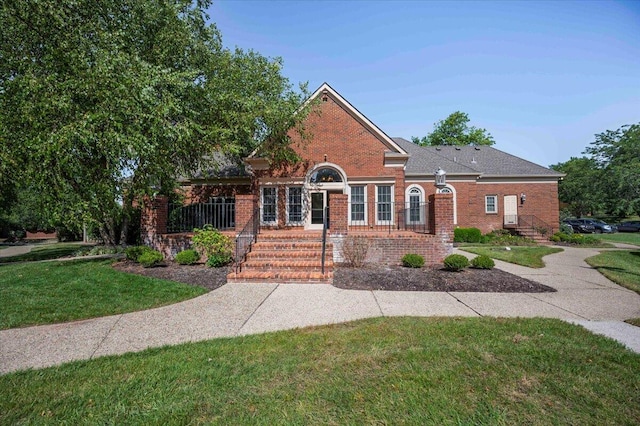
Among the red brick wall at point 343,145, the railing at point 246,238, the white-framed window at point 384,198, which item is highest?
the red brick wall at point 343,145

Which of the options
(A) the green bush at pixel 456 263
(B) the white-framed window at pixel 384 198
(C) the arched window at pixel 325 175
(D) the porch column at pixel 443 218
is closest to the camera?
(A) the green bush at pixel 456 263

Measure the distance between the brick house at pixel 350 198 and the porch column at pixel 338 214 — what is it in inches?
1.3

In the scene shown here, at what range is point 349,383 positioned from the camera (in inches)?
119

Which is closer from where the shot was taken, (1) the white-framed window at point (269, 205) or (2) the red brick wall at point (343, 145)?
(2) the red brick wall at point (343, 145)

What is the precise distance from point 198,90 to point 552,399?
40.6 ft

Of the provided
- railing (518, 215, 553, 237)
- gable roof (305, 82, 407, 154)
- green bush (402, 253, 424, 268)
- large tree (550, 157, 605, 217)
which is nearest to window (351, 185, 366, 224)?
gable roof (305, 82, 407, 154)

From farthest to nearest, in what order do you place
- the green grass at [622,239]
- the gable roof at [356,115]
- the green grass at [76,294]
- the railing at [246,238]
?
the green grass at [622,239] → the gable roof at [356,115] → the railing at [246,238] → the green grass at [76,294]

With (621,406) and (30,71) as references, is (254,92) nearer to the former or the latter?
(30,71)

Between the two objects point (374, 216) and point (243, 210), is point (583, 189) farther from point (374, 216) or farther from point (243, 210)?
point (243, 210)

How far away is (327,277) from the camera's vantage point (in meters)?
8.04

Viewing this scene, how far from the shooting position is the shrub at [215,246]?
9883 mm

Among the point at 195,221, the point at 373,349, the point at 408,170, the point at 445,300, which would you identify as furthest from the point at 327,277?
the point at 408,170

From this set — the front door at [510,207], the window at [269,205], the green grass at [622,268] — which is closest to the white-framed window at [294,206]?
the window at [269,205]

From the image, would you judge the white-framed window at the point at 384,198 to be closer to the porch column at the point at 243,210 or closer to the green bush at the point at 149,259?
the porch column at the point at 243,210
